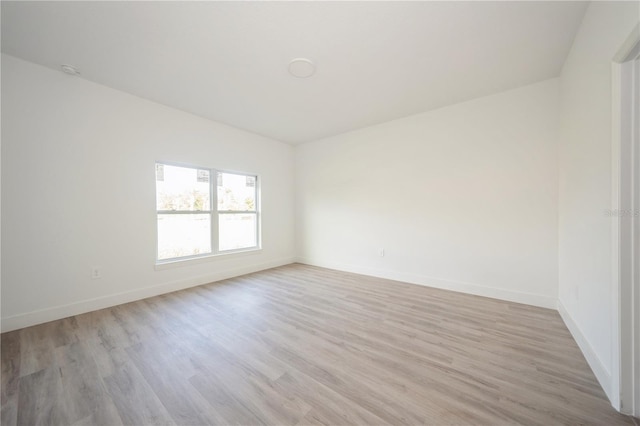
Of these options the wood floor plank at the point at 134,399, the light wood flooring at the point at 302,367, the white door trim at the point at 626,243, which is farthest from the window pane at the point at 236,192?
the white door trim at the point at 626,243

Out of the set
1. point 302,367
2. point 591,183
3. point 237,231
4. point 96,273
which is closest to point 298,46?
point 591,183

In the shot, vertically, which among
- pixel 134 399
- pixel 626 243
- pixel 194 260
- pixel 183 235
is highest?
pixel 626 243

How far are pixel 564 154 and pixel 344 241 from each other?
10.5 feet

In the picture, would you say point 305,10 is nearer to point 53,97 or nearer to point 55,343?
point 53,97

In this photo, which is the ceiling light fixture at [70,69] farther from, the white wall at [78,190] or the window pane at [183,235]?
the window pane at [183,235]

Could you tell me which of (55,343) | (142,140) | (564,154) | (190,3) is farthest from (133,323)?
(564,154)

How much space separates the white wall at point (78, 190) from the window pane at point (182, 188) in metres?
0.17

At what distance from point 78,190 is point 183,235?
4.29ft

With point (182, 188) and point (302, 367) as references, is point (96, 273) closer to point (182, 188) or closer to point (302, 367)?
point (182, 188)

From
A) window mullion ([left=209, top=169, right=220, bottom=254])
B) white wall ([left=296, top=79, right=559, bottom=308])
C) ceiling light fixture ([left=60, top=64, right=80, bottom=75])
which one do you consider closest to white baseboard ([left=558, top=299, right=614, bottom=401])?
white wall ([left=296, top=79, right=559, bottom=308])

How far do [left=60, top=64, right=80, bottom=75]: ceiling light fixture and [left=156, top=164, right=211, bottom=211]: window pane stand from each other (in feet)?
4.02

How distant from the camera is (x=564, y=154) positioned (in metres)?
2.38

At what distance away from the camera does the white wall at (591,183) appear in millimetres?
1416

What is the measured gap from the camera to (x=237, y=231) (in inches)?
170
